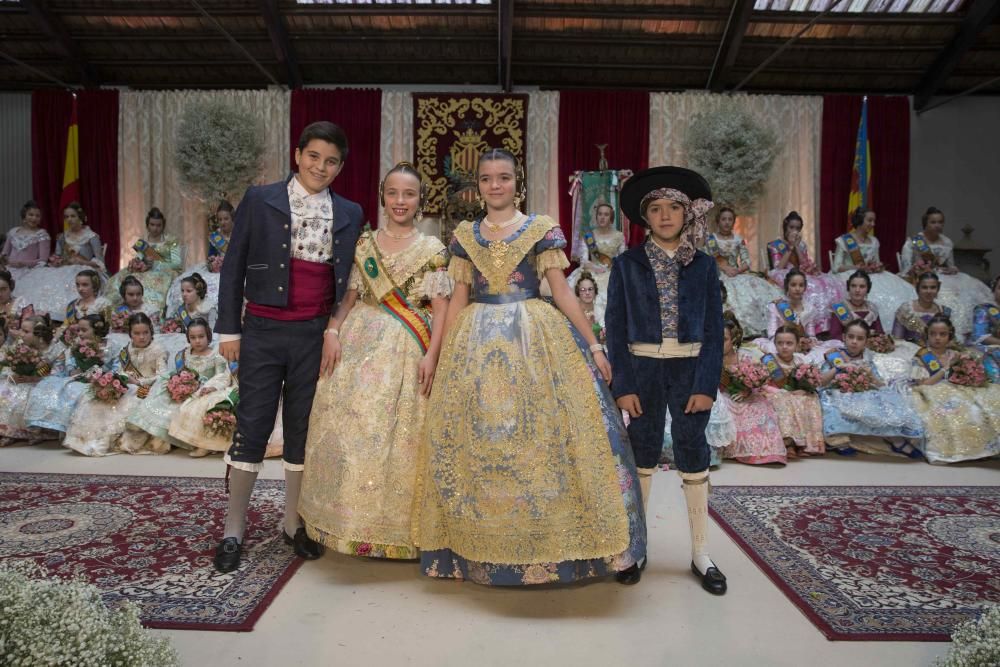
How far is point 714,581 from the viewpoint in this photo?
117 inches

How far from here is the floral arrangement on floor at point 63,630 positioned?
1.60m

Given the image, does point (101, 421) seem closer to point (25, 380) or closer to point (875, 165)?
point (25, 380)

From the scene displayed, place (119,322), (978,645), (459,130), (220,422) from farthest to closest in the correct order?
(459,130)
(119,322)
(220,422)
(978,645)

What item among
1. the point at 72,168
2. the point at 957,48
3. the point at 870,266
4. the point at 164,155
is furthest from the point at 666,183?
the point at 72,168

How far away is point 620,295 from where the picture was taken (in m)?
3.13

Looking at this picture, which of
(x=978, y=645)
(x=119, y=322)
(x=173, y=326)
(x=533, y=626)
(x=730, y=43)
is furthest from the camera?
(x=730, y=43)

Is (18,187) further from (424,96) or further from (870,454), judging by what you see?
(870,454)

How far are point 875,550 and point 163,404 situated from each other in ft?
15.3

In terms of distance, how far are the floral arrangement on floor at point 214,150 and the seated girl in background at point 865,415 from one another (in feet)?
23.1

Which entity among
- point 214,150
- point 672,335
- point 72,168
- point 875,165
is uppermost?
point 875,165

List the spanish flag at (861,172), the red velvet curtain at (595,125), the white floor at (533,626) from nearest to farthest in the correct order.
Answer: the white floor at (533,626) < the spanish flag at (861,172) < the red velvet curtain at (595,125)

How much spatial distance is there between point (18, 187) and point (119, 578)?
9394 millimetres

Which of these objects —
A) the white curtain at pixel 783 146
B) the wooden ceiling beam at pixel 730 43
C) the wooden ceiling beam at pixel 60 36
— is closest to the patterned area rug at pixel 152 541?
the wooden ceiling beam at pixel 60 36

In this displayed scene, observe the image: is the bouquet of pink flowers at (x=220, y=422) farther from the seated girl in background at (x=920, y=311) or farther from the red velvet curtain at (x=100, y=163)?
the seated girl in background at (x=920, y=311)
